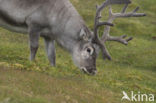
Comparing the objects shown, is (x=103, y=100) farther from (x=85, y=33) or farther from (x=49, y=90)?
(x=85, y=33)

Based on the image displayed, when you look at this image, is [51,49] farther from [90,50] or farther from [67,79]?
[67,79]

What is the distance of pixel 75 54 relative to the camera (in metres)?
13.8

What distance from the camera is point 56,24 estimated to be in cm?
1345

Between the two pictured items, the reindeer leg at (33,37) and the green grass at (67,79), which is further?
the reindeer leg at (33,37)

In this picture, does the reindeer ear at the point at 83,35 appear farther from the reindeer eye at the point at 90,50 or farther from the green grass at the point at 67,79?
the green grass at the point at 67,79

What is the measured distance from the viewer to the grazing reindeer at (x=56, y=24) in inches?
528

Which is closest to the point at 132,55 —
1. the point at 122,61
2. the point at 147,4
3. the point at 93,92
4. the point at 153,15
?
the point at 122,61

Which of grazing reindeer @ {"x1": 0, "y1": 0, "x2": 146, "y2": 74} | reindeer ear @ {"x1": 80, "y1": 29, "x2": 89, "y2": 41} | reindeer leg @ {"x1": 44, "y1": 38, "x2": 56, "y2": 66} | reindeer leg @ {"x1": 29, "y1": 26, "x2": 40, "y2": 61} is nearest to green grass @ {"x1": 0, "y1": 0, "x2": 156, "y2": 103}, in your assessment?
reindeer leg @ {"x1": 44, "y1": 38, "x2": 56, "y2": 66}

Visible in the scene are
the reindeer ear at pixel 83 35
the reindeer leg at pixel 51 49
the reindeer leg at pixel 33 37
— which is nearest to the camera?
the reindeer ear at pixel 83 35

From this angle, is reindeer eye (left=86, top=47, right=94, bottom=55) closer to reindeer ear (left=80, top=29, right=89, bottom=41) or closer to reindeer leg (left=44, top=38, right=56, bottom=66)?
reindeer ear (left=80, top=29, right=89, bottom=41)

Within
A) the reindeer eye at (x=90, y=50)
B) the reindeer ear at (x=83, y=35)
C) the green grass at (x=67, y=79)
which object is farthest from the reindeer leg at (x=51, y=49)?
the reindeer eye at (x=90, y=50)

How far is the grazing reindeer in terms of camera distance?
13406 millimetres

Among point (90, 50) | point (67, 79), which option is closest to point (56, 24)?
point (90, 50)

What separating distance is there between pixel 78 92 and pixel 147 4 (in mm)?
50293
